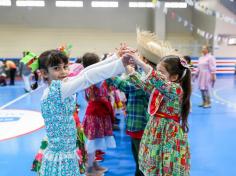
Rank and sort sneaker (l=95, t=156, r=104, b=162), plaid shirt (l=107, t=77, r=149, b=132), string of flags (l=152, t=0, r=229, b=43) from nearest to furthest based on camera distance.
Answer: plaid shirt (l=107, t=77, r=149, b=132) < sneaker (l=95, t=156, r=104, b=162) < string of flags (l=152, t=0, r=229, b=43)

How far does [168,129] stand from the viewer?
6.08ft

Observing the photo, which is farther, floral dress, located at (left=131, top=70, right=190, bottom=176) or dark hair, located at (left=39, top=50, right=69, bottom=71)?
floral dress, located at (left=131, top=70, right=190, bottom=176)

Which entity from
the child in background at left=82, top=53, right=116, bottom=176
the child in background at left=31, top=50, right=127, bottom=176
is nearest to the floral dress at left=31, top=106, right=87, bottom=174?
the child in background at left=31, top=50, right=127, bottom=176

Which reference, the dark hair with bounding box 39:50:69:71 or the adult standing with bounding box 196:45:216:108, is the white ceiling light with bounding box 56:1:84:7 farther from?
the dark hair with bounding box 39:50:69:71

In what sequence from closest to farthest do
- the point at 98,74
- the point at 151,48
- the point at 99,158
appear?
the point at 98,74 → the point at 151,48 → the point at 99,158

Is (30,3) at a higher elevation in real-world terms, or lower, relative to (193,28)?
→ higher

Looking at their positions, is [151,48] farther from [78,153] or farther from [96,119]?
[96,119]

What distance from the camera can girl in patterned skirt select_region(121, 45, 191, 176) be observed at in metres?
1.83

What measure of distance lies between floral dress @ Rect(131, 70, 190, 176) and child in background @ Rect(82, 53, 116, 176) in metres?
1.24

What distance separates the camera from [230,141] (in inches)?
168

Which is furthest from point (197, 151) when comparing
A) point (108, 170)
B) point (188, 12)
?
point (188, 12)

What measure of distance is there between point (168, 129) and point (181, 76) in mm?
380

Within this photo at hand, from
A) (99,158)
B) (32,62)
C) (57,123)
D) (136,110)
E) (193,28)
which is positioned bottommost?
(99,158)

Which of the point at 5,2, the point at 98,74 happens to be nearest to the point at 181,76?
the point at 98,74
